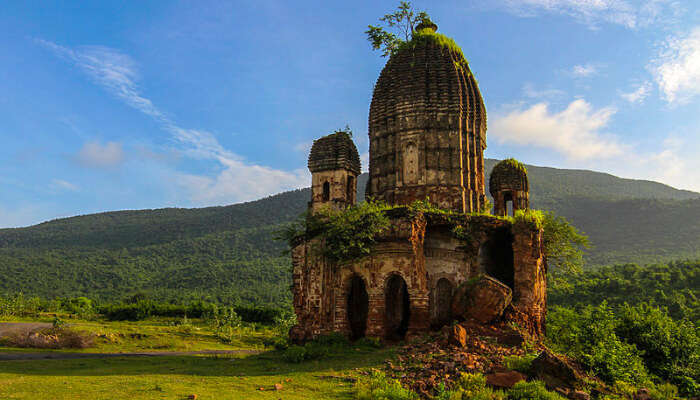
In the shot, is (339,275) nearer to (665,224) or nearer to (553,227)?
(553,227)

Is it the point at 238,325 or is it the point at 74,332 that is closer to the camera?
the point at 74,332

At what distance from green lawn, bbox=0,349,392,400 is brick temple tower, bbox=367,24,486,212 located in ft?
26.6

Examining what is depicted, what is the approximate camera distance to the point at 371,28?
82.3 ft

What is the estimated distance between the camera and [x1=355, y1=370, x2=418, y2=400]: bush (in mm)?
11711

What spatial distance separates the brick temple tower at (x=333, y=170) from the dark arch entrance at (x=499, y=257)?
5.89m

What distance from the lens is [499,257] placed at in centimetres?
2156

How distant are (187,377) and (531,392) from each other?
332 inches

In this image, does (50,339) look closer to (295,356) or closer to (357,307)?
(357,307)

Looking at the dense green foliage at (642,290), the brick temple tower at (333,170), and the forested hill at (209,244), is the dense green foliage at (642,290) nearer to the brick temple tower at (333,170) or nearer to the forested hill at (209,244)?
the brick temple tower at (333,170)

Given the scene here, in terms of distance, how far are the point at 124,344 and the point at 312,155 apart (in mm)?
14479

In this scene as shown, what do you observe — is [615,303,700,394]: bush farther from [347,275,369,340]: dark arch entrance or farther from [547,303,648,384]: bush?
[347,275,369,340]: dark arch entrance

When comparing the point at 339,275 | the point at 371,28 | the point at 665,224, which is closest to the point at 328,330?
the point at 339,275

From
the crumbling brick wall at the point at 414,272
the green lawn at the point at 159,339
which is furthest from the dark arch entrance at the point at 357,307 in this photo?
the green lawn at the point at 159,339

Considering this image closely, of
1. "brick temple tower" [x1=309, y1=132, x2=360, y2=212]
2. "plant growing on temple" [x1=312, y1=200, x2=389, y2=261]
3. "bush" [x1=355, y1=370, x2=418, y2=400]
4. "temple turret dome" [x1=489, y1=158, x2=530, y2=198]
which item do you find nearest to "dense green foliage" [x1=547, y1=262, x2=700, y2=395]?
"bush" [x1=355, y1=370, x2=418, y2=400]
